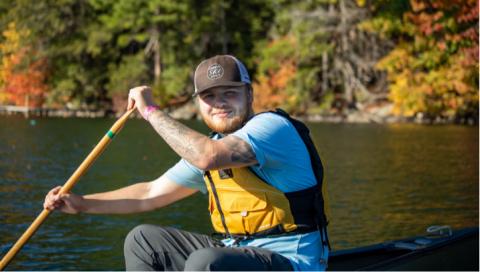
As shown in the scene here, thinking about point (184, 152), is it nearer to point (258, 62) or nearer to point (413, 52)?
point (413, 52)

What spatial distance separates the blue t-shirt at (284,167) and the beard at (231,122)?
6.4 inches

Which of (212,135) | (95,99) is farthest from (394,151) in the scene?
(95,99)

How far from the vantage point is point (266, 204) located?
3.08 metres

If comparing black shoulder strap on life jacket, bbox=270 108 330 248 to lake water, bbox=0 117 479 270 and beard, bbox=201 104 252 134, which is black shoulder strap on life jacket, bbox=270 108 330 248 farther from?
lake water, bbox=0 117 479 270

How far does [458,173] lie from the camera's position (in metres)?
13.0

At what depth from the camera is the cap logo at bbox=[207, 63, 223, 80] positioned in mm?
3105

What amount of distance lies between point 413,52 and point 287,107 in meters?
9.09

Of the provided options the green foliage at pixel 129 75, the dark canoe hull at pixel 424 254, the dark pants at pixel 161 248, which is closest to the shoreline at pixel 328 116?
the green foliage at pixel 129 75

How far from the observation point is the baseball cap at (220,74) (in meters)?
3.10

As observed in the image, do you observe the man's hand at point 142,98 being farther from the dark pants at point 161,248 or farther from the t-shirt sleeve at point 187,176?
the dark pants at point 161,248

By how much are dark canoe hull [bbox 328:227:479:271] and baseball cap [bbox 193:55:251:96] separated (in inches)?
79.2

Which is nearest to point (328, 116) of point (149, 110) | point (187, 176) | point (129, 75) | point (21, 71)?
point (129, 75)

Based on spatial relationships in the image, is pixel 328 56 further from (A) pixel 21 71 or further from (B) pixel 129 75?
→ (A) pixel 21 71

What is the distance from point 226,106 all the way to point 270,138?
0.96 feet
